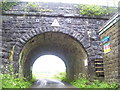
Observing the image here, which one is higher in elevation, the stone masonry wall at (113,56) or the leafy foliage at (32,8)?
the leafy foliage at (32,8)

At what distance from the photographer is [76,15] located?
10594mm

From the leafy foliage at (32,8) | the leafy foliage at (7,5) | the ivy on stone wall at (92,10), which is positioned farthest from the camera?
the ivy on stone wall at (92,10)

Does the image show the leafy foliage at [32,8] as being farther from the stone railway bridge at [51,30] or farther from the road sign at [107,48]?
the road sign at [107,48]

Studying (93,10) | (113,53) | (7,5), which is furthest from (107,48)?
(7,5)

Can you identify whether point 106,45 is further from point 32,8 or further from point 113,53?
point 32,8

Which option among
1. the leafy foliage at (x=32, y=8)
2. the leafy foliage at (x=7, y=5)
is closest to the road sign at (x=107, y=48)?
the leafy foliage at (x=32, y=8)

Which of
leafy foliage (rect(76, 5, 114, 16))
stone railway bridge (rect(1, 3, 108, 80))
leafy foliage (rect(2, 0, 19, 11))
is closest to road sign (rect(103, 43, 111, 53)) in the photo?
stone railway bridge (rect(1, 3, 108, 80))

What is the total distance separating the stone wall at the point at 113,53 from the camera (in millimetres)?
6570

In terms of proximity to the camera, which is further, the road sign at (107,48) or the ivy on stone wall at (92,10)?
the ivy on stone wall at (92,10)

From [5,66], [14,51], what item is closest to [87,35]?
[14,51]

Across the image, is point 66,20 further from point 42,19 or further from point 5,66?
point 5,66

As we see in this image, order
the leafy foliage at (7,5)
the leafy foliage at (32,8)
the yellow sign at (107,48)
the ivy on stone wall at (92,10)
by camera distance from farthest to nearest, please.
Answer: the ivy on stone wall at (92,10)
the leafy foliage at (32,8)
the leafy foliage at (7,5)
the yellow sign at (107,48)

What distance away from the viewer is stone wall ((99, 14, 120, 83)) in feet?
21.6

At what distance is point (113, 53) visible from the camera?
22.9 ft
